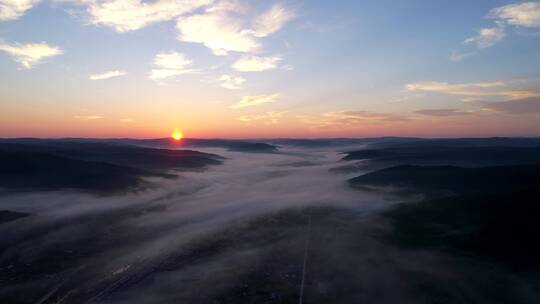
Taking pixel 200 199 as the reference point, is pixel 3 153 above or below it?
above

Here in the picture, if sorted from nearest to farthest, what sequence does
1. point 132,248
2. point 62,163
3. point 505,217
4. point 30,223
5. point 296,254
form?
point 296,254
point 132,248
point 505,217
point 30,223
point 62,163

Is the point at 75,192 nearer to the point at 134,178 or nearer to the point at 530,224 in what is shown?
the point at 134,178

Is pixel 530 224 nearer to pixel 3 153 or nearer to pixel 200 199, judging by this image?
pixel 200 199

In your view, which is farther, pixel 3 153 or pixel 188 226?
pixel 3 153

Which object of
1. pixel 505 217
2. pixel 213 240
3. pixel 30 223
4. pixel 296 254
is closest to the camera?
pixel 296 254

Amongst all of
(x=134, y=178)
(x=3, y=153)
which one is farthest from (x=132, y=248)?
(x=3, y=153)

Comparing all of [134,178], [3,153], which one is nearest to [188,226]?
[134,178]

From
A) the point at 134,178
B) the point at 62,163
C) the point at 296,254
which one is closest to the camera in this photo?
the point at 296,254

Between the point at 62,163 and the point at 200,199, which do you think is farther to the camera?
the point at 62,163

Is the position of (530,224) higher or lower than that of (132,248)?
higher
